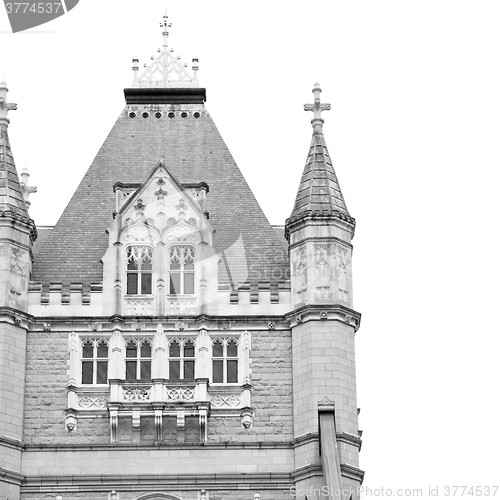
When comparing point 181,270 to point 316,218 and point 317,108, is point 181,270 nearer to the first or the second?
point 316,218

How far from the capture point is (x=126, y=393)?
39.5 meters

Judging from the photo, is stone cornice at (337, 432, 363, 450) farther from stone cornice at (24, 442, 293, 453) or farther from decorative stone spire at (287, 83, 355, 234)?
decorative stone spire at (287, 83, 355, 234)

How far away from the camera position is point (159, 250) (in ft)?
138

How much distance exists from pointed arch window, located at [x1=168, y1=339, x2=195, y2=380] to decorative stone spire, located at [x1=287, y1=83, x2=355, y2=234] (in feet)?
13.8

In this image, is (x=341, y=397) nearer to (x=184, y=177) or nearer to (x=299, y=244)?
(x=299, y=244)

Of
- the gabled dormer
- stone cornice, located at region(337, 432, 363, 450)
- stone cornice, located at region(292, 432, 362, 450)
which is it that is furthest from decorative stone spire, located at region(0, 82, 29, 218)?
stone cornice, located at region(337, 432, 363, 450)

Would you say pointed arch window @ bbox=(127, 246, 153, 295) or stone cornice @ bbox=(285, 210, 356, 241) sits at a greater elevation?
stone cornice @ bbox=(285, 210, 356, 241)

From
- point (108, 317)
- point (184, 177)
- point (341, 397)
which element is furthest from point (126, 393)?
point (184, 177)

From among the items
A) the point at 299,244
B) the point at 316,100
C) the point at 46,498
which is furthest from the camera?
the point at 316,100

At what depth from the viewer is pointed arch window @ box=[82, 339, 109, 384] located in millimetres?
40188

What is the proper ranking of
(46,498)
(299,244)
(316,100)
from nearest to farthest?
(46,498) < (299,244) < (316,100)

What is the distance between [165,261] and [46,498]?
7.00 metres

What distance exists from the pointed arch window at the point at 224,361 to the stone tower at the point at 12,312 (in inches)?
182

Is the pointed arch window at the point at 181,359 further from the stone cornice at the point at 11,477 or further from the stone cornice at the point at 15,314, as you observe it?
the stone cornice at the point at 11,477
